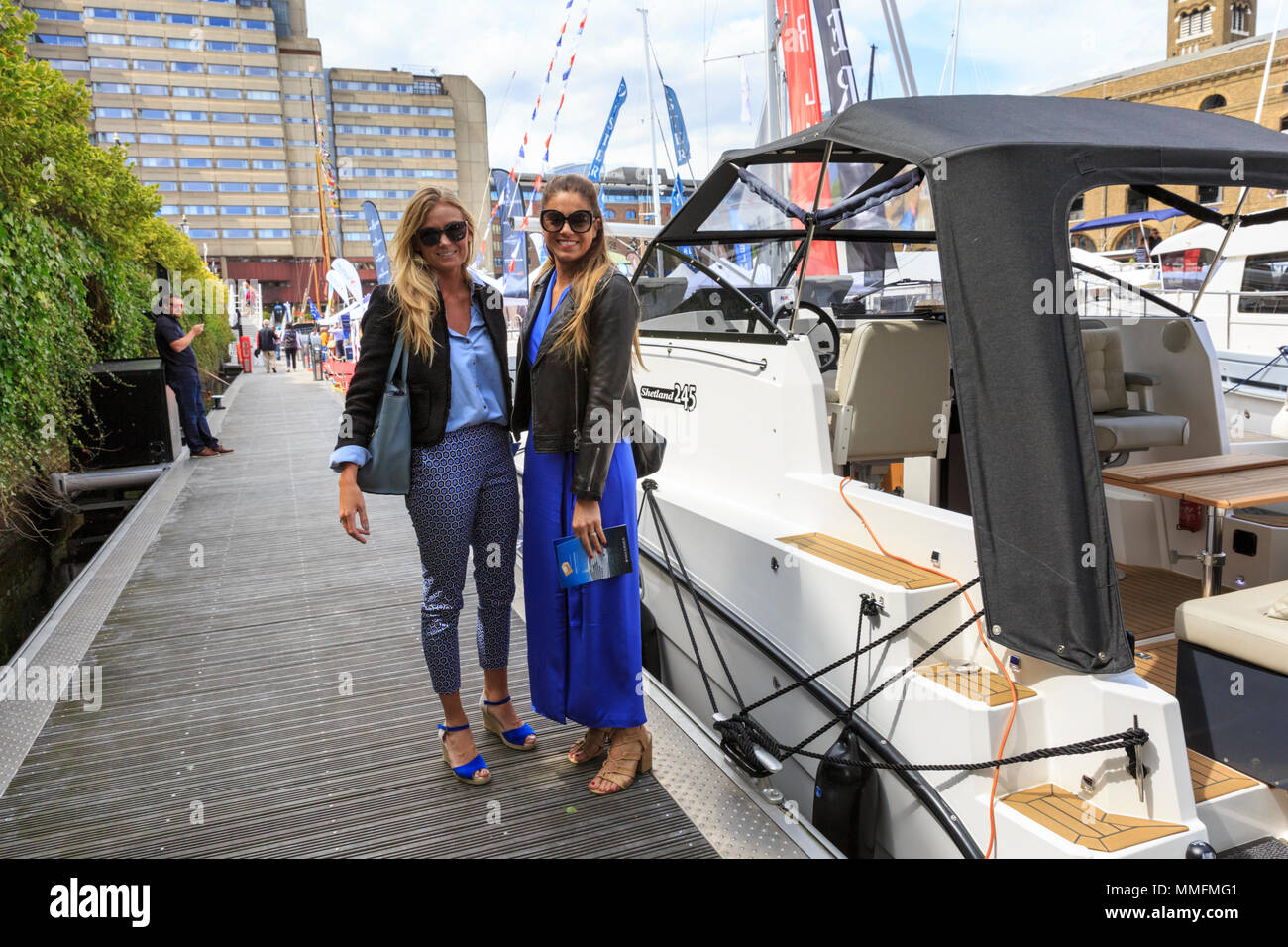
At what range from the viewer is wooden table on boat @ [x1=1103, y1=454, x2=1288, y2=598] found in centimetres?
291

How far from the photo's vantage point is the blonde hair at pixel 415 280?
2625 millimetres

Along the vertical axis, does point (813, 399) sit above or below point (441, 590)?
above

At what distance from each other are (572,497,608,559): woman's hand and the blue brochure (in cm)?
2

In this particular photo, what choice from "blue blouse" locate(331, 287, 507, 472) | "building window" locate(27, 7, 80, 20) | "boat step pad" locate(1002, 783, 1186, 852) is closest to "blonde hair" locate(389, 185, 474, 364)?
"blue blouse" locate(331, 287, 507, 472)

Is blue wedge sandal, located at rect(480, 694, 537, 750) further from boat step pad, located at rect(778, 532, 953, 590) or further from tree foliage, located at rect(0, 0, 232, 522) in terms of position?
tree foliage, located at rect(0, 0, 232, 522)

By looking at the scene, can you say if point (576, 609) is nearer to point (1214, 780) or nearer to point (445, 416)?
point (445, 416)

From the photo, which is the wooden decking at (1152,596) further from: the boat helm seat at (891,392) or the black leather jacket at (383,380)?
the black leather jacket at (383,380)
